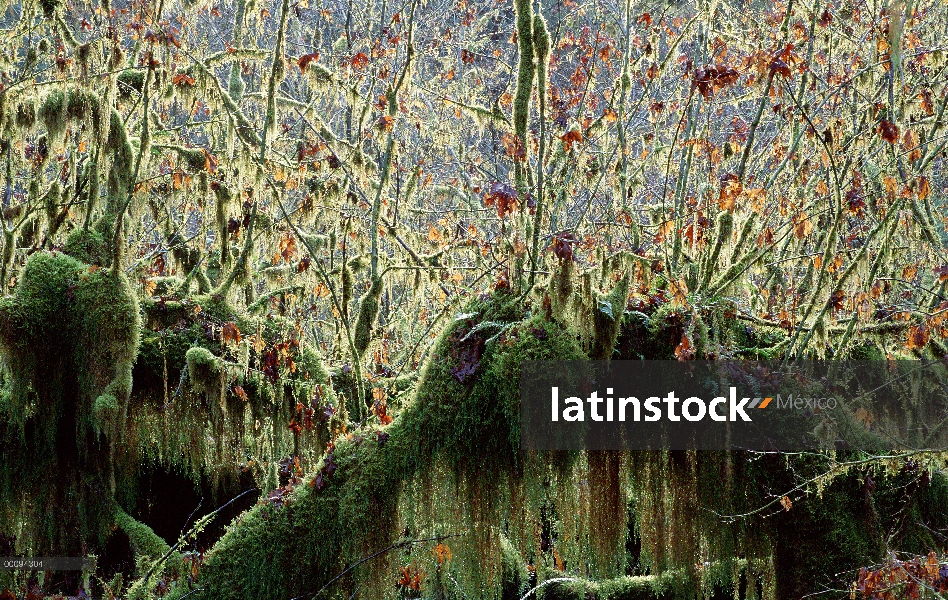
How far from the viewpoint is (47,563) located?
6.12 metres

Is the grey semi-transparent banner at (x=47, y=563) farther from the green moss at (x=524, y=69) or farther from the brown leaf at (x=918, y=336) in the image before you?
the brown leaf at (x=918, y=336)

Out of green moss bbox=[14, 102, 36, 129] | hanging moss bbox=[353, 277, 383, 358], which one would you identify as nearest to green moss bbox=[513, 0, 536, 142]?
hanging moss bbox=[353, 277, 383, 358]

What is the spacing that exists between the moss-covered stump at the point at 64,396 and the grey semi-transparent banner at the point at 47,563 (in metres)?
0.06

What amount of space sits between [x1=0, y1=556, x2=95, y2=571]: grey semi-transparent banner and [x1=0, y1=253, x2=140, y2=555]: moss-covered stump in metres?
0.06

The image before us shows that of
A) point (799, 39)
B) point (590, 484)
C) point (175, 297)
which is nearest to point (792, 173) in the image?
point (799, 39)

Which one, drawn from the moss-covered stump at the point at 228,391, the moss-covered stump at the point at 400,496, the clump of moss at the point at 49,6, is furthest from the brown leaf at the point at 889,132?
the clump of moss at the point at 49,6

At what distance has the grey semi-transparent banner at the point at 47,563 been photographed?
240 inches

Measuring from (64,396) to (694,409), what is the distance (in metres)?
4.33

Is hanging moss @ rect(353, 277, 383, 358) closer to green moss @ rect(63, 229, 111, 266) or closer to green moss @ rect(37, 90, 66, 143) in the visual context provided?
green moss @ rect(63, 229, 111, 266)

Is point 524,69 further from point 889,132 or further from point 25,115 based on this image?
point 25,115

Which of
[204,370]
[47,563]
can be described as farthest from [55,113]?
[47,563]

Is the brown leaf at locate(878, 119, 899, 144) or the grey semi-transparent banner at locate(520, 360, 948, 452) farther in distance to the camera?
the brown leaf at locate(878, 119, 899, 144)

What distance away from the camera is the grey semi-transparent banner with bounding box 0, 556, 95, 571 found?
6.11 meters

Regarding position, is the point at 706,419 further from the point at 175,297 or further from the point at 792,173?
the point at 175,297
